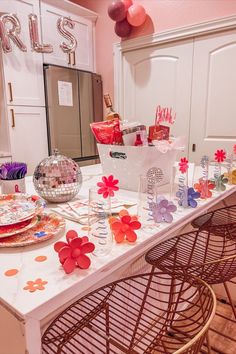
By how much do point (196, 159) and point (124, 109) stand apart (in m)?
1.02

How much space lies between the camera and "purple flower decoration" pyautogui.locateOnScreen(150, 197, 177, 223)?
0.87m

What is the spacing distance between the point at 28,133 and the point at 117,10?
147 cm

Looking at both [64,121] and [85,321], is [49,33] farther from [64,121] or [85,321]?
[85,321]

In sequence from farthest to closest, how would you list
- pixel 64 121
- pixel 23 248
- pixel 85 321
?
pixel 64 121
pixel 85 321
pixel 23 248

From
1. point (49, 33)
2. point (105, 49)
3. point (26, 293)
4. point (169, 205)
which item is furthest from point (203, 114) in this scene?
point (26, 293)

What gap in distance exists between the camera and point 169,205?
89cm

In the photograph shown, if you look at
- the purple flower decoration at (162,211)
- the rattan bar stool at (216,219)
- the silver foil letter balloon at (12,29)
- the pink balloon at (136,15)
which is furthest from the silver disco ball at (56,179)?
the pink balloon at (136,15)

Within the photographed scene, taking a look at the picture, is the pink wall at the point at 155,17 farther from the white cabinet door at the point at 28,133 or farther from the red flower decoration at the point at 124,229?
the red flower decoration at the point at 124,229

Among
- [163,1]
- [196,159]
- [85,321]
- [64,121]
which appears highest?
[163,1]

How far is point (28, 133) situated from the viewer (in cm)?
Result: 260

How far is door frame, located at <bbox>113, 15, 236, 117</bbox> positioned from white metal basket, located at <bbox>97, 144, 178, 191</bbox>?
66.9 inches

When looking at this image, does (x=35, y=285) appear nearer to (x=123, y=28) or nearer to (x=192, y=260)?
(x=192, y=260)

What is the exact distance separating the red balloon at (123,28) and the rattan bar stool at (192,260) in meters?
2.28

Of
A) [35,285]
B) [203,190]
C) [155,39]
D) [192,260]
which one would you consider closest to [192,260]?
[192,260]
